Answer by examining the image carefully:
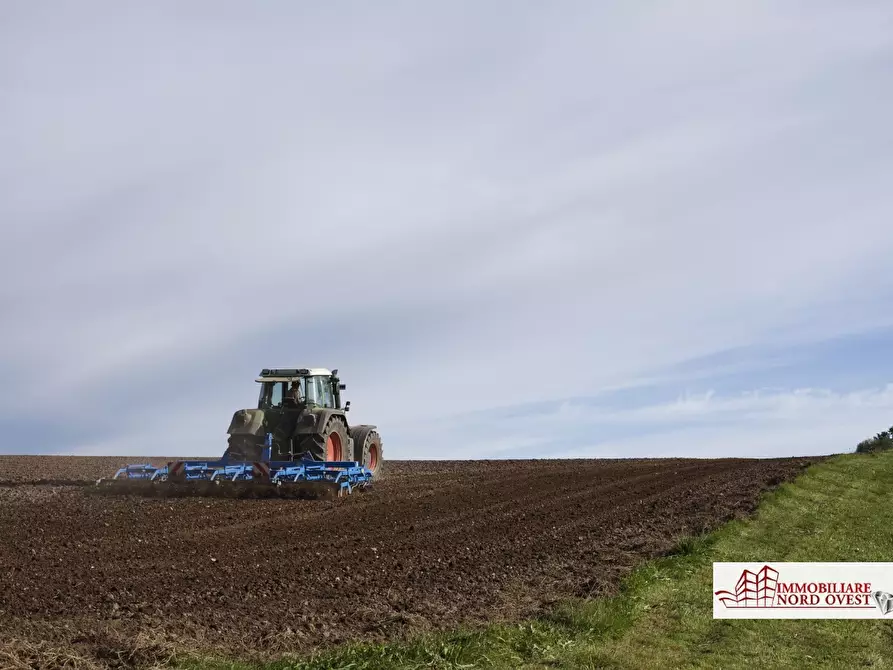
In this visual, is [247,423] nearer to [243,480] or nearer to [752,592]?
[243,480]

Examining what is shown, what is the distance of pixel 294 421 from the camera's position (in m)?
20.1

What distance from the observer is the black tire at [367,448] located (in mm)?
21703

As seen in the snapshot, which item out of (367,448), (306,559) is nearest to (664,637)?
(306,559)

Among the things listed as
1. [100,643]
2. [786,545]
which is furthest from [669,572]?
[100,643]

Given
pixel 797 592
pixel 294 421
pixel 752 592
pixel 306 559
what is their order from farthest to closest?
1. pixel 294 421
2. pixel 306 559
3. pixel 797 592
4. pixel 752 592

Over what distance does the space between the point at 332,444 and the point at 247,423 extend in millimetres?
2110

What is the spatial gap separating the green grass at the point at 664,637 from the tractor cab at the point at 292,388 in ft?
35.9

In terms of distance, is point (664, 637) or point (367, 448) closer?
point (664, 637)

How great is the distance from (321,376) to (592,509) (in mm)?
7922

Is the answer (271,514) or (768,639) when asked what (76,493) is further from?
(768,639)

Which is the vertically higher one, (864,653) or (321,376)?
(321,376)

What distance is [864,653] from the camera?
8133 millimetres

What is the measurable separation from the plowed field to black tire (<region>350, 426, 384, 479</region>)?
1785 millimetres

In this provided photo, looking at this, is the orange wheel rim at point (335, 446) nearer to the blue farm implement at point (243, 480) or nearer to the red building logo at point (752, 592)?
the blue farm implement at point (243, 480)
